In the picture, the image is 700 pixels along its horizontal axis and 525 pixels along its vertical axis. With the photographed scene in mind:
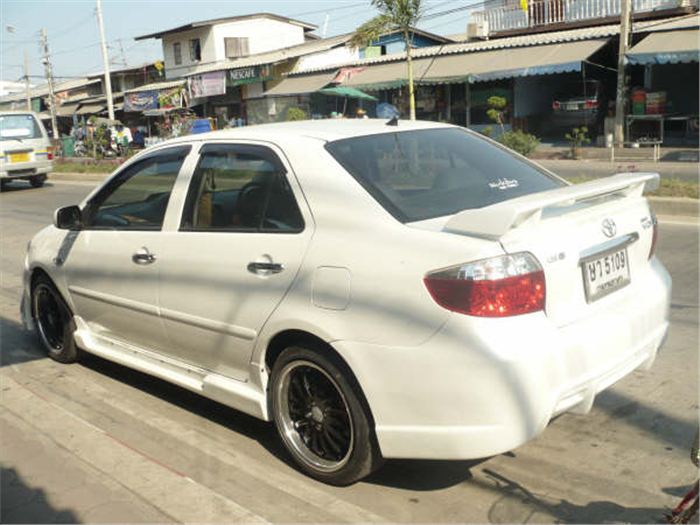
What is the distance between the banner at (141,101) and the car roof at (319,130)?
43.6m

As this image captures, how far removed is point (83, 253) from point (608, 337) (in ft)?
10.7

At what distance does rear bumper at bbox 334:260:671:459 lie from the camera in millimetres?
2836

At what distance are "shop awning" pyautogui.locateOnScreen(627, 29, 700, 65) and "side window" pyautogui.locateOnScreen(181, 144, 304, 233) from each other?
2012 centimetres

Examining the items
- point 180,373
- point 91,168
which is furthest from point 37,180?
point 180,373

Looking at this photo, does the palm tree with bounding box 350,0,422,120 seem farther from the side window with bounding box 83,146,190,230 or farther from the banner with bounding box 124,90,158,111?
the banner with bounding box 124,90,158,111

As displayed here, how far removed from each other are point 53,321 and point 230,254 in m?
2.33

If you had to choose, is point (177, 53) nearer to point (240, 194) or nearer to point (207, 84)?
point (207, 84)

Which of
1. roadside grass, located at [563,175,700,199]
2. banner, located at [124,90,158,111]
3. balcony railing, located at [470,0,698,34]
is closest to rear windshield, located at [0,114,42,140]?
roadside grass, located at [563,175,700,199]

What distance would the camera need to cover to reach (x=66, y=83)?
242ft

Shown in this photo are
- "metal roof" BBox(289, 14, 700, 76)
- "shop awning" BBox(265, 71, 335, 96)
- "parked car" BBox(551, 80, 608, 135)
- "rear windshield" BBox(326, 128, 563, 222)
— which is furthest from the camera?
"shop awning" BBox(265, 71, 335, 96)

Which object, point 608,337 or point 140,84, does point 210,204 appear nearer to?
point 608,337

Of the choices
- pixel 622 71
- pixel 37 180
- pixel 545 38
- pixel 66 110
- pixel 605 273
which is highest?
pixel 66 110

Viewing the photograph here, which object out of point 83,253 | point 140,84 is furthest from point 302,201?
point 140,84

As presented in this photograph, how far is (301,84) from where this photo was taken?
34094 millimetres
